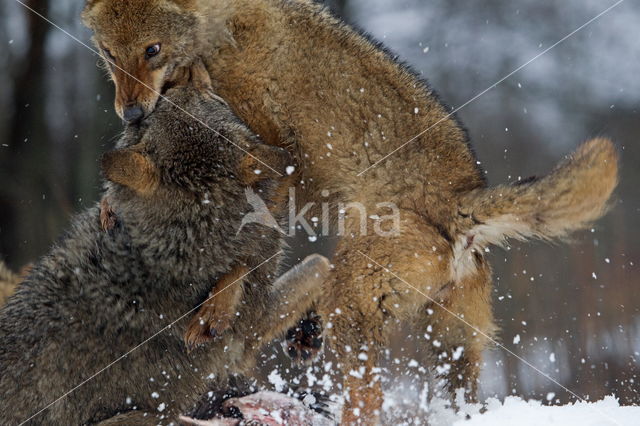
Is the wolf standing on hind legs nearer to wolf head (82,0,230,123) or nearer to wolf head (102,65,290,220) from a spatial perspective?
wolf head (82,0,230,123)

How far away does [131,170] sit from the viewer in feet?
12.3

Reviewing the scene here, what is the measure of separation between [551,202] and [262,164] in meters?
1.66

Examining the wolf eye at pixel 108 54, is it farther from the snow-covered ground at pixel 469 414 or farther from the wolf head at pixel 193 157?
the snow-covered ground at pixel 469 414

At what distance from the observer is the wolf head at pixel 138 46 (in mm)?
3906

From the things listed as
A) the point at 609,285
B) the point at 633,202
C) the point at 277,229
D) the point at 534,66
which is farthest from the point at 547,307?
the point at 277,229

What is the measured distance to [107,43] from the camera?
3.98 m

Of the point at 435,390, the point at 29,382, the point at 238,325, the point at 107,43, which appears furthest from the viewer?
the point at 435,390

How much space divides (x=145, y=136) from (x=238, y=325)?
1246 millimetres

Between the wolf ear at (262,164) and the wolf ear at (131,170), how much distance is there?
1.65 ft

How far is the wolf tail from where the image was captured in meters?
3.92

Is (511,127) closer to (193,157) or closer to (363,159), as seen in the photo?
(363,159)

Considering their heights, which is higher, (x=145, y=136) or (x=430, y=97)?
(x=430, y=97)

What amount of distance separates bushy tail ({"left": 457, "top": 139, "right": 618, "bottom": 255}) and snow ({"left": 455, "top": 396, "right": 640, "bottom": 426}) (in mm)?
993

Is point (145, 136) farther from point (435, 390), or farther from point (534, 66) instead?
point (534, 66)
